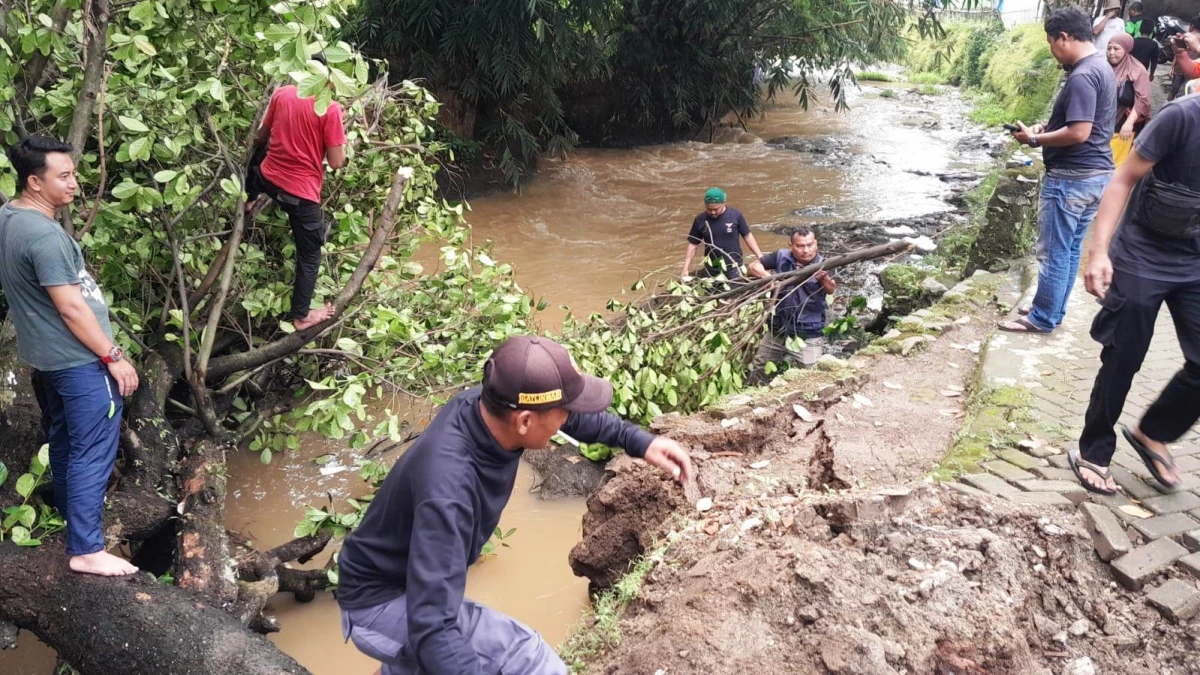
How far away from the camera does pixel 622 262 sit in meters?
10.7

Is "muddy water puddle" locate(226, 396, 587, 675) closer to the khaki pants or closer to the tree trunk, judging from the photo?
the tree trunk

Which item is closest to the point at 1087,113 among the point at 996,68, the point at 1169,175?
the point at 1169,175

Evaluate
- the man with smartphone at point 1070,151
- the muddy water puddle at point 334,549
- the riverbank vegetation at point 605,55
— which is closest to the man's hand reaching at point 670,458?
the muddy water puddle at point 334,549

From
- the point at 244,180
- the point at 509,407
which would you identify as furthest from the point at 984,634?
the point at 244,180

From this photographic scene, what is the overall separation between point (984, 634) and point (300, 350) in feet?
12.5

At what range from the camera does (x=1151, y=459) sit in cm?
323

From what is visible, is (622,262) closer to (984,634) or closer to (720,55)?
(720,55)

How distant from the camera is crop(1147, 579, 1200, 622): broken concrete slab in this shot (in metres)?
2.61

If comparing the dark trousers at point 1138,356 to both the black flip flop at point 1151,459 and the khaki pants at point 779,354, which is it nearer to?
the black flip flop at point 1151,459

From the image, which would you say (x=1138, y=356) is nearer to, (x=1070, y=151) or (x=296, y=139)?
(x=1070, y=151)

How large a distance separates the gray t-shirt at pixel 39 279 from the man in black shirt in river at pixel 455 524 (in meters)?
1.74

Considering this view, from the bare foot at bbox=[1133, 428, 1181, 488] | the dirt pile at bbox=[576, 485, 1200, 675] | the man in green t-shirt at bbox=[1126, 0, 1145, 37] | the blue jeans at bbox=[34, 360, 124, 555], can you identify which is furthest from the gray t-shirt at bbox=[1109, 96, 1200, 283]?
the man in green t-shirt at bbox=[1126, 0, 1145, 37]

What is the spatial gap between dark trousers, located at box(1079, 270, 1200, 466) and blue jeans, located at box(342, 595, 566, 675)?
7.55ft

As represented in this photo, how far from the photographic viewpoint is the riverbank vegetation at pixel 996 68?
1731 centimetres
